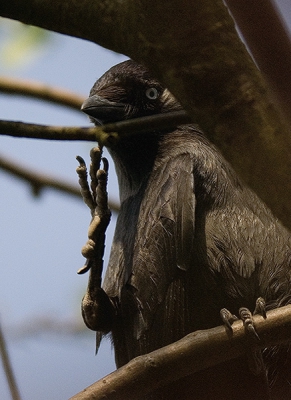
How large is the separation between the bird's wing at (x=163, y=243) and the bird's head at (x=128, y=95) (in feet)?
2.25

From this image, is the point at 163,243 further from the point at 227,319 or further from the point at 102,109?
the point at 102,109

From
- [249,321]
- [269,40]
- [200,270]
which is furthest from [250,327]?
[269,40]

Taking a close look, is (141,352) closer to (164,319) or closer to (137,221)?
(164,319)

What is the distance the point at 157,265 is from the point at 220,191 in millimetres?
526

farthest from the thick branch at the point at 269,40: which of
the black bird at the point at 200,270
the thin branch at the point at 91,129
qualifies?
the black bird at the point at 200,270

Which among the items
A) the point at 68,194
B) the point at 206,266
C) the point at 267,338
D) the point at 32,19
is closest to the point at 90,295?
the point at 206,266

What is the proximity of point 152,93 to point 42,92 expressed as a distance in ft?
5.24

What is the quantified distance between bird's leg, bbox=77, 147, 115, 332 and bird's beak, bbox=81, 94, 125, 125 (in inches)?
30.6

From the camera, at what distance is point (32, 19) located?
2.10m

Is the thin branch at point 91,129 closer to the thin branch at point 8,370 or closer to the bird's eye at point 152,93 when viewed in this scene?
the thin branch at point 8,370

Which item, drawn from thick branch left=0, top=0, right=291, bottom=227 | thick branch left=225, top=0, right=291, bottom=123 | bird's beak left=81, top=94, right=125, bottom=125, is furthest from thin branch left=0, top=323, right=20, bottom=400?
thick branch left=225, top=0, right=291, bottom=123

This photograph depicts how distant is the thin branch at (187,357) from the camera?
99.8 inches

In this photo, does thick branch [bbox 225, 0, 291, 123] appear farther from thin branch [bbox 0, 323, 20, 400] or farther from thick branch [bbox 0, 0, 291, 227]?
thin branch [bbox 0, 323, 20, 400]

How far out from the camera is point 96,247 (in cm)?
324
